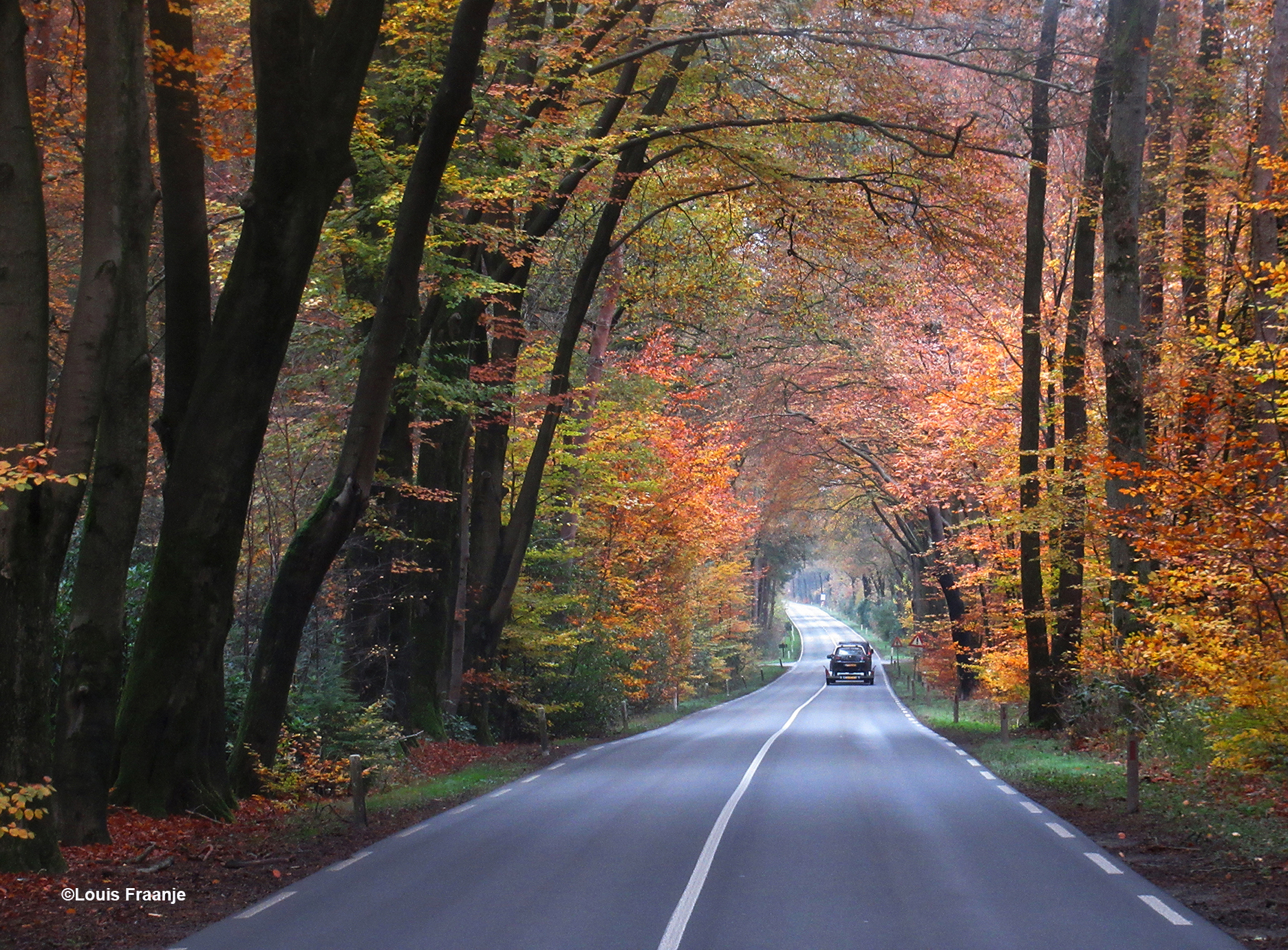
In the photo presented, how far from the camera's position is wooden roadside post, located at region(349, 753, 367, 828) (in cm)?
1161

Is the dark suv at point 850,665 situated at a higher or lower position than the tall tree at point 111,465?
lower

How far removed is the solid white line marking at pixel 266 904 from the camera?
25.1ft

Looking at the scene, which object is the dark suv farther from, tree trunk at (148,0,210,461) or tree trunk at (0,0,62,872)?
tree trunk at (0,0,62,872)

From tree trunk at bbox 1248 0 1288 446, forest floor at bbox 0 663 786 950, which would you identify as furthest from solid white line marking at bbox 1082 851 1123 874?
tree trunk at bbox 1248 0 1288 446

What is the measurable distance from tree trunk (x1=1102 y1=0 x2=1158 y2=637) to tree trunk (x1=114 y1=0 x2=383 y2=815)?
1169cm

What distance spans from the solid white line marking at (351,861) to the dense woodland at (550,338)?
2051 millimetres

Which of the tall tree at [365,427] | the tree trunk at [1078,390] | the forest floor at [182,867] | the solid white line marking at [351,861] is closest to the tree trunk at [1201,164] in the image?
the tree trunk at [1078,390]

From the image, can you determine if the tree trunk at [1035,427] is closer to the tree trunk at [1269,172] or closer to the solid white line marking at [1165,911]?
the tree trunk at [1269,172]

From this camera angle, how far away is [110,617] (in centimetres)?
1023

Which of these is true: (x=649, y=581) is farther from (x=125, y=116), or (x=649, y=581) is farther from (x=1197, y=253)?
(x=125, y=116)

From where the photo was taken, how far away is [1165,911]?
23.9 feet

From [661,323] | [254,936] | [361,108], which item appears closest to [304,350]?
[361,108]

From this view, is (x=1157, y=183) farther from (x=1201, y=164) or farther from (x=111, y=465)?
(x=111, y=465)

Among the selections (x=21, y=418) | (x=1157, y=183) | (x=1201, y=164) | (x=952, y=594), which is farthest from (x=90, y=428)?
(x=952, y=594)
